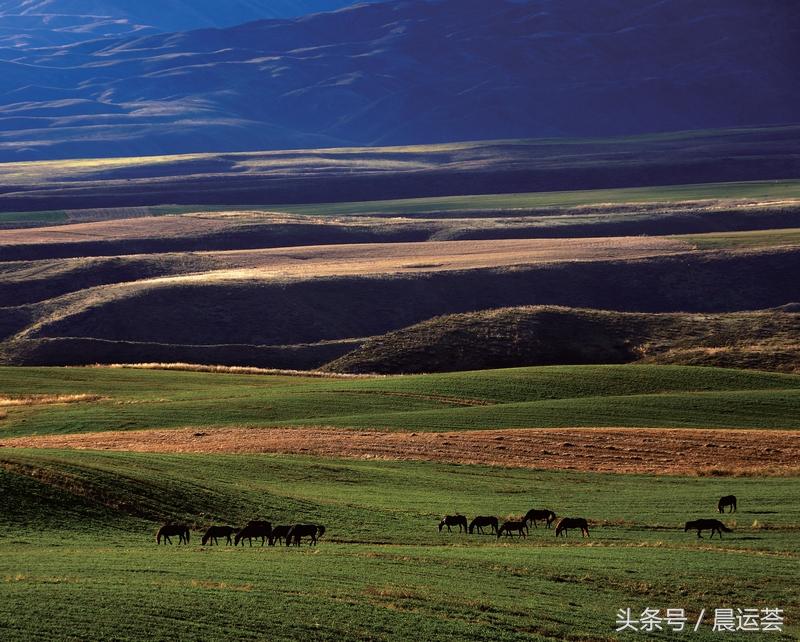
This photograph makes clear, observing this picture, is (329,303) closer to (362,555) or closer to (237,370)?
(237,370)

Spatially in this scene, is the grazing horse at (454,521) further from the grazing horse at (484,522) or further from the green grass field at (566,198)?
the green grass field at (566,198)

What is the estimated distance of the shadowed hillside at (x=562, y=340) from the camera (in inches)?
2675

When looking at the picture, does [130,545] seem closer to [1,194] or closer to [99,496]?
[99,496]

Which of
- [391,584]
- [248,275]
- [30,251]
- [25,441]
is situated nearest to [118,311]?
[248,275]

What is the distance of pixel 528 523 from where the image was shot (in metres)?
28.2

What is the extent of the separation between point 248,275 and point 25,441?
51474 mm

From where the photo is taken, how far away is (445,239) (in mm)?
119312

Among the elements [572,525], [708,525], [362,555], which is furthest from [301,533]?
[708,525]

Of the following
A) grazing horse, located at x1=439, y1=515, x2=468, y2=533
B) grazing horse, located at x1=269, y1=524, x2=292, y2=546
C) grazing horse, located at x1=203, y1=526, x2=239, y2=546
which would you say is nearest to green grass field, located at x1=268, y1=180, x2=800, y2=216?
grazing horse, located at x1=439, y1=515, x2=468, y2=533

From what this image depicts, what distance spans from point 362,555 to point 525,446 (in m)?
16.6

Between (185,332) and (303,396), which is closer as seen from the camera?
(303,396)

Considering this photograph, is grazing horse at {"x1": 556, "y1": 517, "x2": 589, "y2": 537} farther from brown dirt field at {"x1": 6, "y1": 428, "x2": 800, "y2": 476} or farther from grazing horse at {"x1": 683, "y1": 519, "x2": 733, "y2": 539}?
brown dirt field at {"x1": 6, "y1": 428, "x2": 800, "y2": 476}

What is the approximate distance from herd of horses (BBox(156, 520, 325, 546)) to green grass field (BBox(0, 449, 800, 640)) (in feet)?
1.64

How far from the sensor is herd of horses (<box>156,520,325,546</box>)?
25.5 meters
